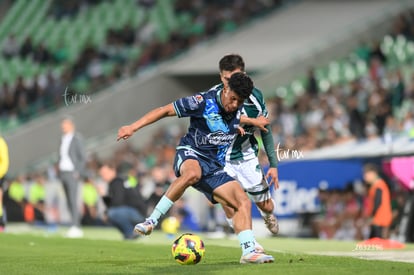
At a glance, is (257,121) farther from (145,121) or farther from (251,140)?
(145,121)

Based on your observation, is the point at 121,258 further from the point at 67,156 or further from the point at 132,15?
the point at 132,15

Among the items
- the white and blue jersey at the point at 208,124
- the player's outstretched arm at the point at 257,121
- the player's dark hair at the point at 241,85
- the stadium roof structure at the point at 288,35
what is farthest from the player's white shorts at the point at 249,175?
the stadium roof structure at the point at 288,35

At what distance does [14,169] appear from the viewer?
36031 mm

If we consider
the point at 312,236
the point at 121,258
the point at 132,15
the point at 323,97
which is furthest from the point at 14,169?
the point at 121,258

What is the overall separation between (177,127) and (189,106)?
19.8 meters

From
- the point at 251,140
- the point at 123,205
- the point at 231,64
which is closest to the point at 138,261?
the point at 251,140

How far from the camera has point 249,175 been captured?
1487 centimetres

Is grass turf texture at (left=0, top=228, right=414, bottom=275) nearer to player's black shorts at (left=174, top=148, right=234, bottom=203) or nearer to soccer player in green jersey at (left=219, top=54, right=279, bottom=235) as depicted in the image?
soccer player in green jersey at (left=219, top=54, right=279, bottom=235)

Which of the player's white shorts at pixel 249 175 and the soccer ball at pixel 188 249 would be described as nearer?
the soccer ball at pixel 188 249

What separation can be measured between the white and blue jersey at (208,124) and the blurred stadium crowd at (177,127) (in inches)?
403

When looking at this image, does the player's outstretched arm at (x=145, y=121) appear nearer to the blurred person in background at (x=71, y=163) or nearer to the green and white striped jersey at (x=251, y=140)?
the green and white striped jersey at (x=251, y=140)

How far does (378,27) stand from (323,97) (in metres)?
5.24

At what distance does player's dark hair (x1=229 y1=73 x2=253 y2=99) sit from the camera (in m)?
12.4

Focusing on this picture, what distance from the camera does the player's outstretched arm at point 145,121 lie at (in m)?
12.3
